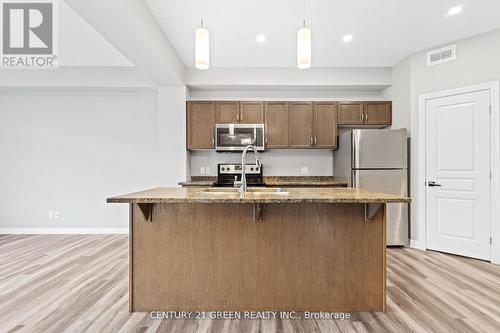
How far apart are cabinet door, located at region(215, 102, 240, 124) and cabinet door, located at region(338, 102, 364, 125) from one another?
169 cm

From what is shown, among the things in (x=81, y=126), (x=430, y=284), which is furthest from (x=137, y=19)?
(x=430, y=284)

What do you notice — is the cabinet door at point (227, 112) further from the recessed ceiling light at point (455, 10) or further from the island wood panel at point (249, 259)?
the recessed ceiling light at point (455, 10)

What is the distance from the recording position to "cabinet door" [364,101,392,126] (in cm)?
462

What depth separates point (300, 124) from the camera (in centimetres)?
464

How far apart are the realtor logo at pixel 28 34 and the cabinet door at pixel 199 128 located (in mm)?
2022

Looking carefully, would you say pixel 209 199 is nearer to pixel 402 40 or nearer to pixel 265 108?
pixel 265 108

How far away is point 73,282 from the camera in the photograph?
2855 millimetres

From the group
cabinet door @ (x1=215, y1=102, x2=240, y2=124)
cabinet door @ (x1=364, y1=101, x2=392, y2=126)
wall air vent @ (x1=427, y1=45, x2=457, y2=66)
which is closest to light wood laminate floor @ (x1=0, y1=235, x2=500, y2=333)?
cabinet door @ (x1=364, y1=101, x2=392, y2=126)

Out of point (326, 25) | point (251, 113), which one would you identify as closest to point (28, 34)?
point (251, 113)

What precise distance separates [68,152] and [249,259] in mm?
4289

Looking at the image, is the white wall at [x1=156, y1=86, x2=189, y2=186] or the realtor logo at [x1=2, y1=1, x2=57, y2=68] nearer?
the realtor logo at [x1=2, y1=1, x2=57, y2=68]

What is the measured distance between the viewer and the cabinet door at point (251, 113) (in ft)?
15.2

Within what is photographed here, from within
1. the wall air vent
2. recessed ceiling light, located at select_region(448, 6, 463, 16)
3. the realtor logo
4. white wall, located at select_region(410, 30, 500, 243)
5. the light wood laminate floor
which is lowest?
the light wood laminate floor

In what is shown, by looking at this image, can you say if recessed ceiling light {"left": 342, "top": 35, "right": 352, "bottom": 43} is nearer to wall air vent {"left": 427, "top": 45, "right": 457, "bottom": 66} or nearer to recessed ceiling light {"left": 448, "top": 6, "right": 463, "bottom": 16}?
recessed ceiling light {"left": 448, "top": 6, "right": 463, "bottom": 16}
